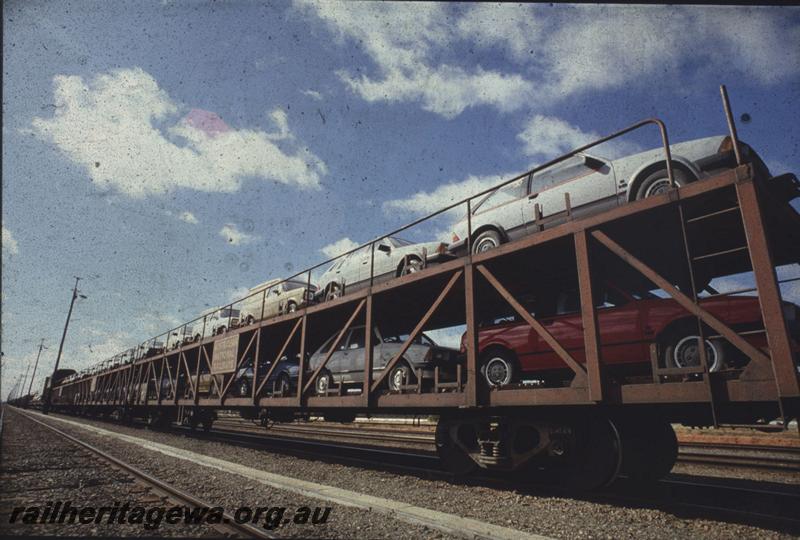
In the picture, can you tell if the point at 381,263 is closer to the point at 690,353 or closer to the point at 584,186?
the point at 584,186

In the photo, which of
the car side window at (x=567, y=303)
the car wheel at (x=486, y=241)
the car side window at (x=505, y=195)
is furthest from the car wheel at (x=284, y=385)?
the car side window at (x=567, y=303)

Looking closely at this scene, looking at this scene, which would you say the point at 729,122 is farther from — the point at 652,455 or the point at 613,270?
the point at 652,455

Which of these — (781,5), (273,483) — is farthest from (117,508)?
(781,5)

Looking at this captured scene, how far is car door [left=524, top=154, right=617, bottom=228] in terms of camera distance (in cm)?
592

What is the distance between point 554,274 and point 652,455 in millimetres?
2729

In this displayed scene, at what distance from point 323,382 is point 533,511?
16.3 feet

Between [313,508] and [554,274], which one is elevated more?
[554,274]

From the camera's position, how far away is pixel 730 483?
250 inches

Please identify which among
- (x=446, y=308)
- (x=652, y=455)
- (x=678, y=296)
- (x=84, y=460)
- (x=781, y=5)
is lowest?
(x=84, y=460)

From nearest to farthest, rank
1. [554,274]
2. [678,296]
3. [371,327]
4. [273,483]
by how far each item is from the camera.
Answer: [678,296], [273,483], [554,274], [371,327]

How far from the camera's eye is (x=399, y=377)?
7324 mm

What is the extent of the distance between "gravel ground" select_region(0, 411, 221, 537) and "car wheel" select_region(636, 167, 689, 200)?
6118 mm

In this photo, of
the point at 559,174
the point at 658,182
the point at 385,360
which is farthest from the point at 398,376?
the point at 658,182

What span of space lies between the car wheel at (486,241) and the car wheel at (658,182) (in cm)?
216
